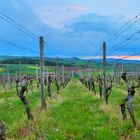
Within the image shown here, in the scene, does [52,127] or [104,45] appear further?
[104,45]

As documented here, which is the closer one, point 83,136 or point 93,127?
point 83,136

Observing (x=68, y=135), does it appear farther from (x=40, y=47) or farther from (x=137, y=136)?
(x=40, y=47)

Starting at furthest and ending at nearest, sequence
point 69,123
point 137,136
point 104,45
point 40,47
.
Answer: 1. point 104,45
2. point 40,47
3. point 69,123
4. point 137,136

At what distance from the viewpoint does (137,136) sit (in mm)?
16047

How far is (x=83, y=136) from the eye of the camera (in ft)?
54.6

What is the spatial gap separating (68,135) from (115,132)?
210 cm

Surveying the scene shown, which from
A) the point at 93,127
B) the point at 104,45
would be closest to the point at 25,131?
the point at 93,127

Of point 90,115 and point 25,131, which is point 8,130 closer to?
point 25,131

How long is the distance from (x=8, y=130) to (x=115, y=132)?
186 inches

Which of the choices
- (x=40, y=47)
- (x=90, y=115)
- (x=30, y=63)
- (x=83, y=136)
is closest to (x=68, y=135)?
(x=83, y=136)

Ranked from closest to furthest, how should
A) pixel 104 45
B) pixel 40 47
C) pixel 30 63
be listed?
1. pixel 40 47
2. pixel 104 45
3. pixel 30 63

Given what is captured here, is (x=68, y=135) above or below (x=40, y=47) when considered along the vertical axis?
below

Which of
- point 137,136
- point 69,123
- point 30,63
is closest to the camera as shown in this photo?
point 137,136

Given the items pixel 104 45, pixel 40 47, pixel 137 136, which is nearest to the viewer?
pixel 137 136
